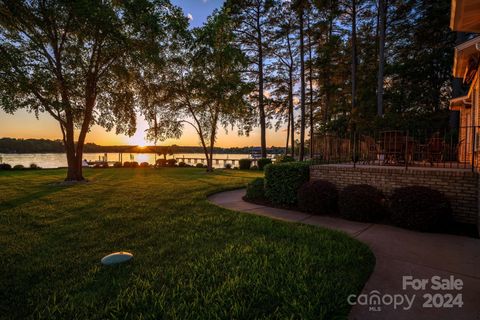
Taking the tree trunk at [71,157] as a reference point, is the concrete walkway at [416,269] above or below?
below

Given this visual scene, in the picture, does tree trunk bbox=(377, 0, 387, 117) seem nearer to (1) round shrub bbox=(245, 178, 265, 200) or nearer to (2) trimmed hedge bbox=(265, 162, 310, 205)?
(2) trimmed hedge bbox=(265, 162, 310, 205)

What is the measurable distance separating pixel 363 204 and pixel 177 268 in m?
4.34

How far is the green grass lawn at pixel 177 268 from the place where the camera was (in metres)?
2.35

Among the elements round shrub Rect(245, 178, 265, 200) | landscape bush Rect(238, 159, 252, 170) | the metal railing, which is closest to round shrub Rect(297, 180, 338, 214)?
the metal railing

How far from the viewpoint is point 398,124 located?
497 inches

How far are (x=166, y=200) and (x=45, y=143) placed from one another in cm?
9234

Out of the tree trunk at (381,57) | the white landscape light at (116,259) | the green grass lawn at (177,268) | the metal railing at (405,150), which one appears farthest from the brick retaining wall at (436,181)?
the tree trunk at (381,57)

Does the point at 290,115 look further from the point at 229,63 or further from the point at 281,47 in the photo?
the point at 229,63

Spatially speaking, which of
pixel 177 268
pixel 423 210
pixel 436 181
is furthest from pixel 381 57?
pixel 177 268

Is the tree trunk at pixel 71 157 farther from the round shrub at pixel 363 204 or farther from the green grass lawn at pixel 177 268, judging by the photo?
the round shrub at pixel 363 204

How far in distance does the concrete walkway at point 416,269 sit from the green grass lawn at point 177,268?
0.75ft

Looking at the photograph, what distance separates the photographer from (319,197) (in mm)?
6035

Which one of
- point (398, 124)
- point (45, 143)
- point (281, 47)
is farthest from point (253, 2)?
point (45, 143)

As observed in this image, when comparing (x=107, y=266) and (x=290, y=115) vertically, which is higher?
(x=290, y=115)
